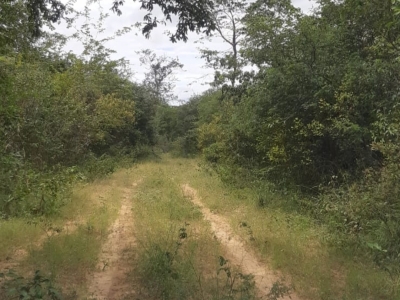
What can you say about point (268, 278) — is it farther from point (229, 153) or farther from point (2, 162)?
point (229, 153)

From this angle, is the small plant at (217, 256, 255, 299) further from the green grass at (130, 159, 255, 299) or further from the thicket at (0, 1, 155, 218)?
the thicket at (0, 1, 155, 218)

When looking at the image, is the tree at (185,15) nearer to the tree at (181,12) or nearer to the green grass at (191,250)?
the tree at (181,12)

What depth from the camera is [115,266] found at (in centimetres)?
664

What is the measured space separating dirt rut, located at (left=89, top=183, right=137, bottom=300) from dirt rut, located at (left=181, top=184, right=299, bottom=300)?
1.77m

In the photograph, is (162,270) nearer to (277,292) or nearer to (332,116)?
(277,292)

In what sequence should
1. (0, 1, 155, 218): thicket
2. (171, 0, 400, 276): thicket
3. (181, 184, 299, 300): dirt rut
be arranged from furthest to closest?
1. (171, 0, 400, 276): thicket
2. (0, 1, 155, 218): thicket
3. (181, 184, 299, 300): dirt rut

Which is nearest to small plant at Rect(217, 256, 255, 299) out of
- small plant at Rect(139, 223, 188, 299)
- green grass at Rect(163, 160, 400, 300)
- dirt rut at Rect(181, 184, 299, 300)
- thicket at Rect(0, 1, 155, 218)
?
dirt rut at Rect(181, 184, 299, 300)

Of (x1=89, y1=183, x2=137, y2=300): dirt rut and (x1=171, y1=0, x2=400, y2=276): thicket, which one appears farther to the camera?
(x1=171, y1=0, x2=400, y2=276): thicket

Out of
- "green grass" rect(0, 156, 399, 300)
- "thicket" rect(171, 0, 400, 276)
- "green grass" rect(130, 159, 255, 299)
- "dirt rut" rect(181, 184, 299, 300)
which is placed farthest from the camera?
"thicket" rect(171, 0, 400, 276)

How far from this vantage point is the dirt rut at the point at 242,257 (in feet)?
19.9

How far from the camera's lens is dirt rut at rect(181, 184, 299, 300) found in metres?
6.06

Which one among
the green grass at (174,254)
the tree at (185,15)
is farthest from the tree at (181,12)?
the green grass at (174,254)

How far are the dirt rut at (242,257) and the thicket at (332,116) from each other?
1620 millimetres

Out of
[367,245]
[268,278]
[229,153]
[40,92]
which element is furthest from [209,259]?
[229,153]
